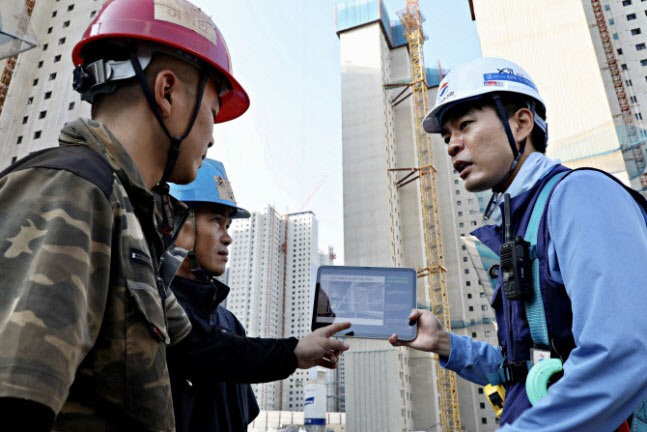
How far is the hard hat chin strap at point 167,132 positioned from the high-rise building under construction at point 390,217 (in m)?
44.9

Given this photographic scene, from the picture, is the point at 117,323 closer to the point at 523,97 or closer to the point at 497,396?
the point at 497,396

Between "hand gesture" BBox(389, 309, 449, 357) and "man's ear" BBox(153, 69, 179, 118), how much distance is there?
2.08m

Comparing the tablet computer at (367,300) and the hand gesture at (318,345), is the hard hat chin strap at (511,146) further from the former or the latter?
the hand gesture at (318,345)

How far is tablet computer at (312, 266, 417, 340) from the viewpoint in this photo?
10.6 feet

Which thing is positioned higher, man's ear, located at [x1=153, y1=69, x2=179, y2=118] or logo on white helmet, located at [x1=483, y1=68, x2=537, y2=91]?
logo on white helmet, located at [x1=483, y1=68, x2=537, y2=91]

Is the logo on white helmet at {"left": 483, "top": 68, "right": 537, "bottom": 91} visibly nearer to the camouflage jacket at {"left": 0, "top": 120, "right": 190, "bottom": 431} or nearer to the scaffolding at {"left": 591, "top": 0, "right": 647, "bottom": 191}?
the camouflage jacket at {"left": 0, "top": 120, "right": 190, "bottom": 431}

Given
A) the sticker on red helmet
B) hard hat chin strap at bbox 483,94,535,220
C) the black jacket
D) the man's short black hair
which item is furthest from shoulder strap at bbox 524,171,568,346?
the black jacket

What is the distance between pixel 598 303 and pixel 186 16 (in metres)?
2.11

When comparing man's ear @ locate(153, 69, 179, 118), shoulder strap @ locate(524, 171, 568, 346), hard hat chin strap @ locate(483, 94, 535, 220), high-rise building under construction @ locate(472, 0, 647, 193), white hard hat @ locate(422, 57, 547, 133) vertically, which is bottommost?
shoulder strap @ locate(524, 171, 568, 346)

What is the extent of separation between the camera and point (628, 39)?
40500 mm

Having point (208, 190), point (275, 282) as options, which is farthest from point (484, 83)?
point (275, 282)

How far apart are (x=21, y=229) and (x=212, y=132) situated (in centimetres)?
117

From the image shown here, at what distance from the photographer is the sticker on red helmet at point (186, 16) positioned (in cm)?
210

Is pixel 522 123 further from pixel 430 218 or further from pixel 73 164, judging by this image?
pixel 430 218
